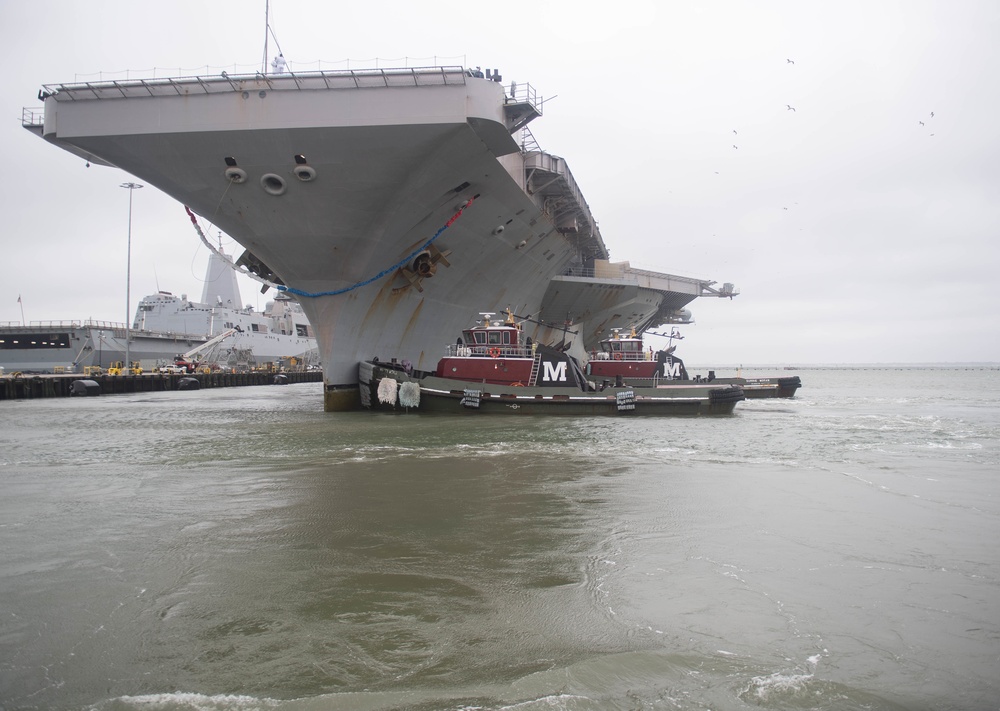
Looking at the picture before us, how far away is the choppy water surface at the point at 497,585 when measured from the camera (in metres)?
3.36

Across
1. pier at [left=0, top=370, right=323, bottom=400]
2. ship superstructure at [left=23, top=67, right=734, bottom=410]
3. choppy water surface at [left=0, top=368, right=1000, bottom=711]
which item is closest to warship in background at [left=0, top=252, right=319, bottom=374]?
pier at [left=0, top=370, right=323, bottom=400]

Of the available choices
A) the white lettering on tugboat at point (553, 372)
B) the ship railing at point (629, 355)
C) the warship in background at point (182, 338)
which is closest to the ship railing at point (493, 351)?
the white lettering on tugboat at point (553, 372)

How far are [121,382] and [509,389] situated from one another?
90.7 feet

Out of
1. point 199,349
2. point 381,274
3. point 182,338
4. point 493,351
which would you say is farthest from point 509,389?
point 182,338

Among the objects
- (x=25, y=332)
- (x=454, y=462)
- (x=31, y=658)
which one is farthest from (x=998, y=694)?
(x=25, y=332)

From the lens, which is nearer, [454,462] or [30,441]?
[454,462]

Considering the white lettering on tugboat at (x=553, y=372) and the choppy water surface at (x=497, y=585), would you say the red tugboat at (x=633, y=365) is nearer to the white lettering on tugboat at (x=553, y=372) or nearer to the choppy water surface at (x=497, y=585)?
the white lettering on tugboat at (x=553, y=372)

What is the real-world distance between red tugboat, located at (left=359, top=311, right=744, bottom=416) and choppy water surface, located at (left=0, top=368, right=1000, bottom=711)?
31.9ft

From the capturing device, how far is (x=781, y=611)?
14.4 ft

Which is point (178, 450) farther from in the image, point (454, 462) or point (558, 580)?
point (558, 580)

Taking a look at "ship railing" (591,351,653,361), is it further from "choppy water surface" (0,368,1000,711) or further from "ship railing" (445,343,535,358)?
"choppy water surface" (0,368,1000,711)

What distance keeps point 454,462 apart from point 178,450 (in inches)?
230

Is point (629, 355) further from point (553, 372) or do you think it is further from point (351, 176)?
point (351, 176)

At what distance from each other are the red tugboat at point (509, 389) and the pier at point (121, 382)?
851 inches
